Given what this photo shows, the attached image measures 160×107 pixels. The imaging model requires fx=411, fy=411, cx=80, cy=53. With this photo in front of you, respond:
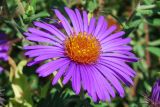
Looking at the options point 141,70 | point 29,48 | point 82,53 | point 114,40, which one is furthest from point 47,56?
point 141,70

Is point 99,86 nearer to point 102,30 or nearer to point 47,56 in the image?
point 47,56

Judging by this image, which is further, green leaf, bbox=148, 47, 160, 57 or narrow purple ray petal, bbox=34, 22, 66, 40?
green leaf, bbox=148, 47, 160, 57

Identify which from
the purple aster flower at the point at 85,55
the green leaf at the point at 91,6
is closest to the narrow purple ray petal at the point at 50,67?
the purple aster flower at the point at 85,55

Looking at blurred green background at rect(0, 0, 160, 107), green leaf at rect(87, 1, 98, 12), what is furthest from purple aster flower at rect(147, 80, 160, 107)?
green leaf at rect(87, 1, 98, 12)

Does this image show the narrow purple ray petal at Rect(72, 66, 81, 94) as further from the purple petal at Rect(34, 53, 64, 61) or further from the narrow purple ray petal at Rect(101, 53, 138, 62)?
the narrow purple ray petal at Rect(101, 53, 138, 62)

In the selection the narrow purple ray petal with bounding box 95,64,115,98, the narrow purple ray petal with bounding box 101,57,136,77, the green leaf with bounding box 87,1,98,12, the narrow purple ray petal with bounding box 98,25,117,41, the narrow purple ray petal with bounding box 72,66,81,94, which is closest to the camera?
the narrow purple ray petal with bounding box 72,66,81,94

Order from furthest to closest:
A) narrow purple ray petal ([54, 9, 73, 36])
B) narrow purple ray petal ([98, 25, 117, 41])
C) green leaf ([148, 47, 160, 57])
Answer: green leaf ([148, 47, 160, 57]) < narrow purple ray petal ([98, 25, 117, 41]) < narrow purple ray petal ([54, 9, 73, 36])

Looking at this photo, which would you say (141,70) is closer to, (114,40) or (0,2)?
(114,40)
